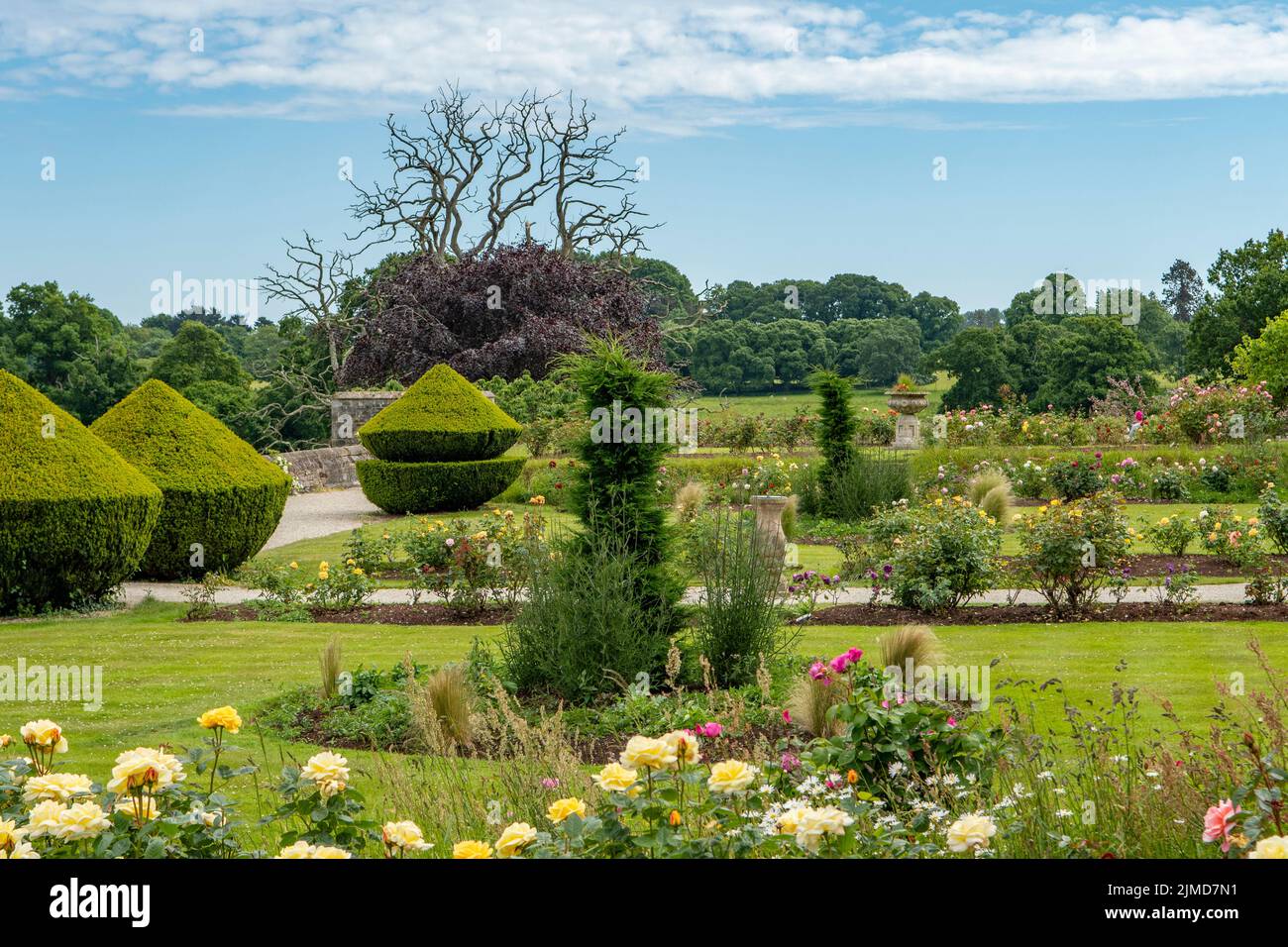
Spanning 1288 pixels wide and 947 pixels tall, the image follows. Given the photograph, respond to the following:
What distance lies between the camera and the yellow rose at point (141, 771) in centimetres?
280

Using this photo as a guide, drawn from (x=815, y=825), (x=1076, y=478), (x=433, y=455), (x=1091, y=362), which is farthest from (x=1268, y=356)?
(x=815, y=825)

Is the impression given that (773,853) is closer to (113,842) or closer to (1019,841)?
(1019,841)

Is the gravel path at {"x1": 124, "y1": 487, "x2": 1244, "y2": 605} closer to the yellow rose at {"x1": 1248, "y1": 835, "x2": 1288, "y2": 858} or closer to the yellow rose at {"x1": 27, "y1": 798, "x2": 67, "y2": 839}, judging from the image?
the yellow rose at {"x1": 27, "y1": 798, "x2": 67, "y2": 839}

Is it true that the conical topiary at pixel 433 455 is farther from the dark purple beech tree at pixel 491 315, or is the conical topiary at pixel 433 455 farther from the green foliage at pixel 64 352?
the green foliage at pixel 64 352

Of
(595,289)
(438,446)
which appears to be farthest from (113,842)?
(595,289)

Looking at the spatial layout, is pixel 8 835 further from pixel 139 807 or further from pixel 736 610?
pixel 736 610

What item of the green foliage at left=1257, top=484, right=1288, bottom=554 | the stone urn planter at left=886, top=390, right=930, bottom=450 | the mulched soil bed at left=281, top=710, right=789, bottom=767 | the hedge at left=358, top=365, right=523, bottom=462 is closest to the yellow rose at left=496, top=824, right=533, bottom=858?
the mulched soil bed at left=281, top=710, right=789, bottom=767

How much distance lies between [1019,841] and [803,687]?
7.65 ft

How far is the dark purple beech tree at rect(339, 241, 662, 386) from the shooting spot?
30812 millimetres

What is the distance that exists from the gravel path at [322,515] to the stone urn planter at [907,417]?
30.0 feet

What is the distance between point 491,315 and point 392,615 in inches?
916

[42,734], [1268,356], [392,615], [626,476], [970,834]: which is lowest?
[392,615]

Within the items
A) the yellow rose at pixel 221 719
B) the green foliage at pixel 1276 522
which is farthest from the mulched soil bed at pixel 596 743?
the green foliage at pixel 1276 522

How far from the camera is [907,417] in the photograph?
2167cm
